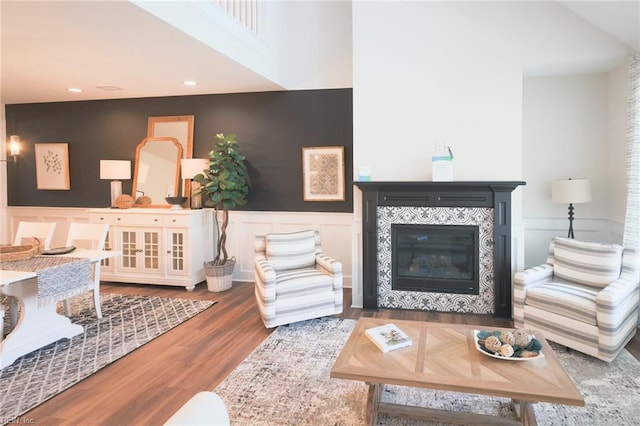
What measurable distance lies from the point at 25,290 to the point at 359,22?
13.3 feet

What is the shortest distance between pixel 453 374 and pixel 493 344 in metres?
0.34

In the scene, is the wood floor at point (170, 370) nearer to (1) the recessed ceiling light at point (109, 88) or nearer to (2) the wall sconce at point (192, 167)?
(2) the wall sconce at point (192, 167)

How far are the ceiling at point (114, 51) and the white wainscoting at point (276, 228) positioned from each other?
1.73m

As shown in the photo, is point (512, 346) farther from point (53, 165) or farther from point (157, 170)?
point (53, 165)

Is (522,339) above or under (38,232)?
under

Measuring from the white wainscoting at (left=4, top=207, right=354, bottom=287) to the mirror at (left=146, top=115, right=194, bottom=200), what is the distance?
0.93 m

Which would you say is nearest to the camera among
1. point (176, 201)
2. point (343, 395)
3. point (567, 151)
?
point (343, 395)

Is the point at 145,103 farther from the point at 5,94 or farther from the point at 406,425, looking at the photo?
the point at 406,425

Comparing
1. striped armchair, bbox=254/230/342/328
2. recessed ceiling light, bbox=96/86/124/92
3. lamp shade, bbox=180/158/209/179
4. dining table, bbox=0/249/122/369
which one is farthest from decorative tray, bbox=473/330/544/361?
recessed ceiling light, bbox=96/86/124/92

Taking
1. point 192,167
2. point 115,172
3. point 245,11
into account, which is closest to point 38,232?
point 115,172

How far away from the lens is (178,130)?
227 inches

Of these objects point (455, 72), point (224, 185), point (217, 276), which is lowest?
point (217, 276)

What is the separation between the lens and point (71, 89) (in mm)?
5293

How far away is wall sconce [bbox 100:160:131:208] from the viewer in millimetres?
5469
